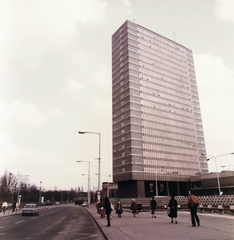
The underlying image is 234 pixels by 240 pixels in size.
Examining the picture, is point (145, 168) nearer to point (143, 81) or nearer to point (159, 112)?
point (159, 112)

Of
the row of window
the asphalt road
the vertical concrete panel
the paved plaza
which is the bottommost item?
the asphalt road

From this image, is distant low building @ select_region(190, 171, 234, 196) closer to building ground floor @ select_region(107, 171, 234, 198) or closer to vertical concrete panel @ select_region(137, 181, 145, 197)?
building ground floor @ select_region(107, 171, 234, 198)

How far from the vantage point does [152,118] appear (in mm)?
105875

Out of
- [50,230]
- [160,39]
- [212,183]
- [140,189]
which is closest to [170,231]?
[50,230]

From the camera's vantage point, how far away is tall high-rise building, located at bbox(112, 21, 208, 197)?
9888 cm

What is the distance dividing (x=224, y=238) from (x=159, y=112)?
102 meters

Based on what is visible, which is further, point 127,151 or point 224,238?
point 127,151

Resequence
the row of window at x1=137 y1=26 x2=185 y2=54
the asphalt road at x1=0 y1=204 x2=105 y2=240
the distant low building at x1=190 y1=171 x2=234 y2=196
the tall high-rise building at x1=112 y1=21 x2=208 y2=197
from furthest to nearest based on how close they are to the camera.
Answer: the row of window at x1=137 y1=26 x2=185 y2=54
the tall high-rise building at x1=112 y1=21 x2=208 y2=197
the distant low building at x1=190 y1=171 x2=234 y2=196
the asphalt road at x1=0 y1=204 x2=105 y2=240

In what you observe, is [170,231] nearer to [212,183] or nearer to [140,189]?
[140,189]

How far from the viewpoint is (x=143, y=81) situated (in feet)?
356

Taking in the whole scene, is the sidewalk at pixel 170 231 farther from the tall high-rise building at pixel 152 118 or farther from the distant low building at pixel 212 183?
the tall high-rise building at pixel 152 118

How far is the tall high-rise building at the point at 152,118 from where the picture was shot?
98.9 m

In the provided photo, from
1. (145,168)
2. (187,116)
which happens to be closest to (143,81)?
(187,116)

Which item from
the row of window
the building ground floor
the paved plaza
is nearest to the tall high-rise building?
the row of window
